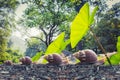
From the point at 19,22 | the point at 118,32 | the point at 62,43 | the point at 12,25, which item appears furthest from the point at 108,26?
the point at 62,43

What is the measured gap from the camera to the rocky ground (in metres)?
1.51

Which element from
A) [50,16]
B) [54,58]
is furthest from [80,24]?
[50,16]

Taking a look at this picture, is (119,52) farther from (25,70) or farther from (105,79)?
(25,70)

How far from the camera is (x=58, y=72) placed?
159 centimetres

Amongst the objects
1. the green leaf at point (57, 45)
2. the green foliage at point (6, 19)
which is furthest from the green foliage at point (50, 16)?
the green leaf at point (57, 45)

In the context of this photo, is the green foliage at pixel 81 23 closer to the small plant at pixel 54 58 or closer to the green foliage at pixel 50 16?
the small plant at pixel 54 58

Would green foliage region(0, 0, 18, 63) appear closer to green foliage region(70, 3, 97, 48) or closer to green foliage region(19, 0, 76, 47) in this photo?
green foliage region(19, 0, 76, 47)

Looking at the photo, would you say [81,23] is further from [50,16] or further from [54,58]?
[50,16]

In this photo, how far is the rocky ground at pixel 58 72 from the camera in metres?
1.51

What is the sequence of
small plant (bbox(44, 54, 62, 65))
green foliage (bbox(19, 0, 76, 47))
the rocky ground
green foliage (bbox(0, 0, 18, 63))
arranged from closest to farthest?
the rocky ground, small plant (bbox(44, 54, 62, 65)), green foliage (bbox(0, 0, 18, 63)), green foliage (bbox(19, 0, 76, 47))

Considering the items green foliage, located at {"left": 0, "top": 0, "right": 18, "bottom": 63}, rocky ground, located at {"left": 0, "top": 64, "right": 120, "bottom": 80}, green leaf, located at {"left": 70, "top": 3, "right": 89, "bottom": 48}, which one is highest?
green foliage, located at {"left": 0, "top": 0, "right": 18, "bottom": 63}

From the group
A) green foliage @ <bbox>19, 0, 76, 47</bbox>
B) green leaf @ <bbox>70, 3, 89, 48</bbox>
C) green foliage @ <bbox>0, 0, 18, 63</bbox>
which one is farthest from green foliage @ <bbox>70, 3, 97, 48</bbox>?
green foliage @ <bbox>19, 0, 76, 47</bbox>

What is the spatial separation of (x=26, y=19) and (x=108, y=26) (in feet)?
28.4

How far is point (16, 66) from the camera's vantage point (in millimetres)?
1728
